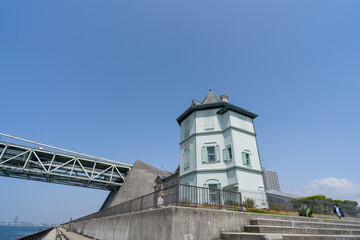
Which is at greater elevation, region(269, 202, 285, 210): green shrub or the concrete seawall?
region(269, 202, 285, 210): green shrub

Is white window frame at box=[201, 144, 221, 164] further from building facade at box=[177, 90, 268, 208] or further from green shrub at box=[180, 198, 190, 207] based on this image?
green shrub at box=[180, 198, 190, 207]

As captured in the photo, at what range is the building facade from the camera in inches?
742

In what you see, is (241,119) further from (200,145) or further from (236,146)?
(200,145)

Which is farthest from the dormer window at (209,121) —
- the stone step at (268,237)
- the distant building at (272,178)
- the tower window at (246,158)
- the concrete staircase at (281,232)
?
the distant building at (272,178)

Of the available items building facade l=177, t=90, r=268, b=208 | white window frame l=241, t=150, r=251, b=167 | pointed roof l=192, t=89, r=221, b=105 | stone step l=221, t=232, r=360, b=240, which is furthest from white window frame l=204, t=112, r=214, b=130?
stone step l=221, t=232, r=360, b=240

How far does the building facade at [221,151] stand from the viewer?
61.8ft

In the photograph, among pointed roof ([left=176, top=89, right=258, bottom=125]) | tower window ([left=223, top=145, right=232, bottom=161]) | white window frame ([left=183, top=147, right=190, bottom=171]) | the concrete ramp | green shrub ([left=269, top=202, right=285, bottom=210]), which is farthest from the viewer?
the concrete ramp

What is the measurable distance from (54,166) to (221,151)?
49.6 meters

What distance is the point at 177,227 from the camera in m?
5.45

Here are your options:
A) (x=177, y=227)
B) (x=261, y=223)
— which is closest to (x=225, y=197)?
(x=261, y=223)

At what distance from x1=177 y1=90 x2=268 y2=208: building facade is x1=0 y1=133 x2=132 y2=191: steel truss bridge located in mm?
38870

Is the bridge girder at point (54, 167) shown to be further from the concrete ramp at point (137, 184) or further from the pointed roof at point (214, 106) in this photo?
the pointed roof at point (214, 106)

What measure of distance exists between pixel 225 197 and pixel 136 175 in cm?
4049

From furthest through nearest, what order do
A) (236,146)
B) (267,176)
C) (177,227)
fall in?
(267,176) → (236,146) → (177,227)
